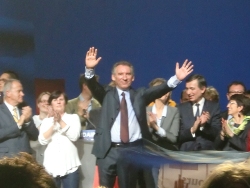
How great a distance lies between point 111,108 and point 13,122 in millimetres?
946

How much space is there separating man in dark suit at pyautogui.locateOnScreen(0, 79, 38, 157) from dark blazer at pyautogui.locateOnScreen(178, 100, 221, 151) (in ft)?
4.66

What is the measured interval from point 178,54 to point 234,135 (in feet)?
7.43

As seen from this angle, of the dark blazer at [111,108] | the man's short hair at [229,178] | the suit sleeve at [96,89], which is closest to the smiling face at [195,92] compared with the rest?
the dark blazer at [111,108]

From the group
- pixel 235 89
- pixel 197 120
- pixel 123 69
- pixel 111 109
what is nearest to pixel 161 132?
pixel 197 120

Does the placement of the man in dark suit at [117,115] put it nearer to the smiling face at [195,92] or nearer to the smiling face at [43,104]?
the smiling face at [195,92]

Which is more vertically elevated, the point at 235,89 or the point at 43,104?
the point at 235,89

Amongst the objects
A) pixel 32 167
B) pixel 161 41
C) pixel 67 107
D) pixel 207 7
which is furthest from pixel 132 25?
pixel 32 167

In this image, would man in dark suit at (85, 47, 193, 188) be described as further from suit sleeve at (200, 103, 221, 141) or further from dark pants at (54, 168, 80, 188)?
suit sleeve at (200, 103, 221, 141)

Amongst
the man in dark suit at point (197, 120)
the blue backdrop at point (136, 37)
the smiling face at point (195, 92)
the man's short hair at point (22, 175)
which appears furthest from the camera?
the blue backdrop at point (136, 37)

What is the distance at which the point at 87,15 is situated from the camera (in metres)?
7.14

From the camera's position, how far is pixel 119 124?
15.3ft

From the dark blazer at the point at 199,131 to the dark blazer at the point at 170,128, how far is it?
0.06m

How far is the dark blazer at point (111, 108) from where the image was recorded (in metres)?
4.64

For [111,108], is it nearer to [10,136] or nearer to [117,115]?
[117,115]
